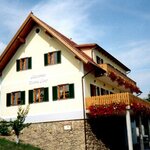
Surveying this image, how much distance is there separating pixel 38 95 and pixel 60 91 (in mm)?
2418

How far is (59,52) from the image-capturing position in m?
27.9

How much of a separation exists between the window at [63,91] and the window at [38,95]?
969 millimetres

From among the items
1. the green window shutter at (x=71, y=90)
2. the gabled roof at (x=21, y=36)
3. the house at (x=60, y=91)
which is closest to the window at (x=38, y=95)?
the house at (x=60, y=91)

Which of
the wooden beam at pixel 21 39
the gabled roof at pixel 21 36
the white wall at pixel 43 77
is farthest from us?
the wooden beam at pixel 21 39

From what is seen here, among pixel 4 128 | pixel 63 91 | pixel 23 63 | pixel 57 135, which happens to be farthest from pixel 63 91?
pixel 4 128

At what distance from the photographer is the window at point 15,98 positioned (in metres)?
29.2

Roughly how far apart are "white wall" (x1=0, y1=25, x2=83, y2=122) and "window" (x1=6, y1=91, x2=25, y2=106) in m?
0.33

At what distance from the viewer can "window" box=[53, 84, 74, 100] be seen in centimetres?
2647

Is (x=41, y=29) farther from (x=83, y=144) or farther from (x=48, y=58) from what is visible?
(x=83, y=144)

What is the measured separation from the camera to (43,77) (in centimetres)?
2845

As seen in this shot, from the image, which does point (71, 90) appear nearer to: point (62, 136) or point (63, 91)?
point (63, 91)

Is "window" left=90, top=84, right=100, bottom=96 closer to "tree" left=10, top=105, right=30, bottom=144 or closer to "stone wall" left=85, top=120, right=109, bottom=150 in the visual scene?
"stone wall" left=85, top=120, right=109, bottom=150

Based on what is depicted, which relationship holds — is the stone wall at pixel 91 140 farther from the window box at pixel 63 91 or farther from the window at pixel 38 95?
the window at pixel 38 95

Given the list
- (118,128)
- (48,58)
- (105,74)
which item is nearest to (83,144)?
(105,74)
